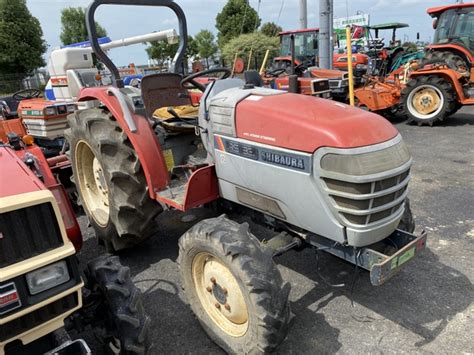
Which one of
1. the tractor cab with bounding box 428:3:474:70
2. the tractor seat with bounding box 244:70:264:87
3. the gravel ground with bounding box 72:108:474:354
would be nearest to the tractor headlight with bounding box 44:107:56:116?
the gravel ground with bounding box 72:108:474:354

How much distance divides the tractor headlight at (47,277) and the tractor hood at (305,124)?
1342 mm

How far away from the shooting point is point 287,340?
2484 millimetres

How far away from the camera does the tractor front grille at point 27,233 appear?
1.54 metres

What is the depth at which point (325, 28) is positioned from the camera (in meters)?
8.96

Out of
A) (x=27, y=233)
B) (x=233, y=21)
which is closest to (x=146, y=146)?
(x=27, y=233)

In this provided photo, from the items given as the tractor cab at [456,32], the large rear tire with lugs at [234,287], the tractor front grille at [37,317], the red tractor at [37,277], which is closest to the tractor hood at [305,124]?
the large rear tire with lugs at [234,287]

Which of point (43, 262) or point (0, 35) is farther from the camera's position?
point (0, 35)

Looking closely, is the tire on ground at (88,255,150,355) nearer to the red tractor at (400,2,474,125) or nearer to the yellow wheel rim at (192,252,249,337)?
the yellow wheel rim at (192,252,249,337)

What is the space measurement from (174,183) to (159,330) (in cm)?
111

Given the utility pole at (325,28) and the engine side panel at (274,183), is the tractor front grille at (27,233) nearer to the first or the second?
the engine side panel at (274,183)

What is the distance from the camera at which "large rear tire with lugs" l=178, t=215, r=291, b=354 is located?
2.09 metres

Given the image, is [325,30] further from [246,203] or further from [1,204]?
[1,204]

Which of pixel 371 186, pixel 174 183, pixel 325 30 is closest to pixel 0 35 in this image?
pixel 325 30

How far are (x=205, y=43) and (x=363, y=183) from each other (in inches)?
1591
